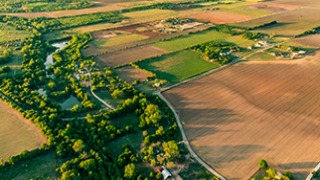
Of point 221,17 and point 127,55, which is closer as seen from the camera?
point 127,55

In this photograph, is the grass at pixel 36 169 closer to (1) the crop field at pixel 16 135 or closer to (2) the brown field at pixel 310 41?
(1) the crop field at pixel 16 135

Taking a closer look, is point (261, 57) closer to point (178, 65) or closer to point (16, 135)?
point (178, 65)

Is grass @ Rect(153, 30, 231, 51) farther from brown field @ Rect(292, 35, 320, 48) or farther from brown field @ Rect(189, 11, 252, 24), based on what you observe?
brown field @ Rect(292, 35, 320, 48)

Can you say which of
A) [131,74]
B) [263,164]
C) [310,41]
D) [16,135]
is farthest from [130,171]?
[310,41]

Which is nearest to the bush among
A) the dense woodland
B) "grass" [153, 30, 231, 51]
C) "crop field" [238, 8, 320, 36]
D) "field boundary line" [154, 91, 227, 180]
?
"field boundary line" [154, 91, 227, 180]

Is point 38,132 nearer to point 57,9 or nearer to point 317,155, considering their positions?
point 317,155

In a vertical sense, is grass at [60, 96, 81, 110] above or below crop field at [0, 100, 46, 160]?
above
